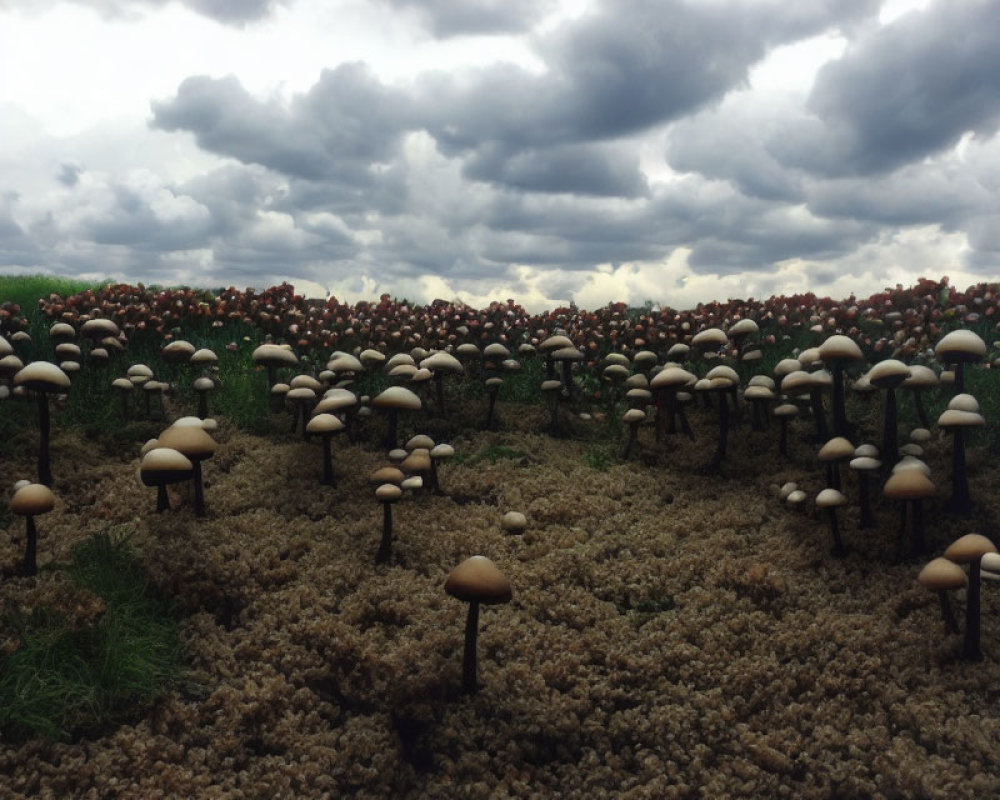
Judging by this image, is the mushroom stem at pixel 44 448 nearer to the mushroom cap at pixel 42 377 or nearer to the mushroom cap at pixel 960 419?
the mushroom cap at pixel 42 377

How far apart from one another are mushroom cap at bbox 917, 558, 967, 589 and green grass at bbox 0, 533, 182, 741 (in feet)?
20.1

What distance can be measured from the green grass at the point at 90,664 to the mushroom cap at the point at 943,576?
6.13m

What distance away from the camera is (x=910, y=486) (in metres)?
6.43

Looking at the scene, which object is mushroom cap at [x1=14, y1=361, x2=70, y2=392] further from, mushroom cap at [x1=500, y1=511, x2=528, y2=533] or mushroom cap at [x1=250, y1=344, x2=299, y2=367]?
mushroom cap at [x1=500, y1=511, x2=528, y2=533]

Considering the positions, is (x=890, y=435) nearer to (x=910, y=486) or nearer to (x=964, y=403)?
(x=964, y=403)

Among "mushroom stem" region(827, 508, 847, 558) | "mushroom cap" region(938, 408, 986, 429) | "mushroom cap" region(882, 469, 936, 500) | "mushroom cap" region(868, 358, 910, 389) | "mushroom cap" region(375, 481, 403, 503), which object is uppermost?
"mushroom cap" region(868, 358, 910, 389)

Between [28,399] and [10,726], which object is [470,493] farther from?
[28,399]

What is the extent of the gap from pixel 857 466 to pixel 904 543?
1.16m

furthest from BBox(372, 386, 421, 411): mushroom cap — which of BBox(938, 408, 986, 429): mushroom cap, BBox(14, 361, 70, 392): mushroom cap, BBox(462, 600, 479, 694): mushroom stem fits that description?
BBox(938, 408, 986, 429): mushroom cap

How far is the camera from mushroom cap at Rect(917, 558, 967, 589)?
5.62 m

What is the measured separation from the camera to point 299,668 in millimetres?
6117

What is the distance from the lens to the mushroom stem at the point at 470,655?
5.66m

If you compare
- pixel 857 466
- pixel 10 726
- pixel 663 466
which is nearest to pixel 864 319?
pixel 663 466

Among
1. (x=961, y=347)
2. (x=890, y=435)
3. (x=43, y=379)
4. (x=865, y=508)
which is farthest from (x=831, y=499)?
(x=43, y=379)
